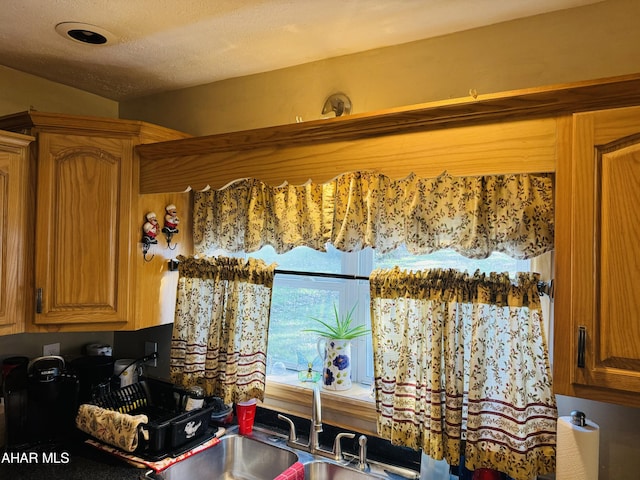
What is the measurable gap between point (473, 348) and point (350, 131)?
0.77m

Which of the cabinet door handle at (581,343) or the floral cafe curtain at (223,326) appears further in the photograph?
the floral cafe curtain at (223,326)

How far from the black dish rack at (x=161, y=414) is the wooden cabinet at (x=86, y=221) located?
31 centimetres

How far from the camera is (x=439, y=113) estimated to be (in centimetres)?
121

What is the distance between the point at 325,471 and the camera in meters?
1.66

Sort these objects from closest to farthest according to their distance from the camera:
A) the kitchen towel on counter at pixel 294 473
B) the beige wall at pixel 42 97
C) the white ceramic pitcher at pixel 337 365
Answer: the kitchen towel on counter at pixel 294 473
the white ceramic pitcher at pixel 337 365
the beige wall at pixel 42 97

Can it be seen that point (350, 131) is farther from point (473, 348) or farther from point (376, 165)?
point (473, 348)

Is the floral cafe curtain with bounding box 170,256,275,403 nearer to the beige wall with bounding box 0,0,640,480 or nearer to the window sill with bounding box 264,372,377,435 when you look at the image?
the window sill with bounding box 264,372,377,435

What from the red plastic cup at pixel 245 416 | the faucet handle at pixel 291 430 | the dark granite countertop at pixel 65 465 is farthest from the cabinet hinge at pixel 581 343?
the dark granite countertop at pixel 65 465

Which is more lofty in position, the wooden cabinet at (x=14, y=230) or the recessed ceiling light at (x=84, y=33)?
the recessed ceiling light at (x=84, y=33)

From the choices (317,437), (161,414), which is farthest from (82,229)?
(317,437)

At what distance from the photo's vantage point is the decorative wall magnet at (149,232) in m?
1.91

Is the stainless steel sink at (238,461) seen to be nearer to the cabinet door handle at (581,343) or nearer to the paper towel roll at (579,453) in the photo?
the paper towel roll at (579,453)

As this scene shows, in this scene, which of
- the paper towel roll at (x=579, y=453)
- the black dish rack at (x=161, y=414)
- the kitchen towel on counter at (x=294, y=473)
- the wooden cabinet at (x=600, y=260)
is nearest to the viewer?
the wooden cabinet at (x=600, y=260)

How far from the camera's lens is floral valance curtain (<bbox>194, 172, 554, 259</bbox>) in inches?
50.5
